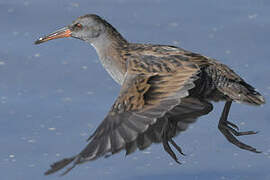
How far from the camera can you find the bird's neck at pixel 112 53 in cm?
1017

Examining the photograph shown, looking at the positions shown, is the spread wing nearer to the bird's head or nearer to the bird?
the bird

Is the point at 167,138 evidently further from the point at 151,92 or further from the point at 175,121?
the point at 151,92

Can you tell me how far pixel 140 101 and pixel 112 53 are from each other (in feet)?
4.17

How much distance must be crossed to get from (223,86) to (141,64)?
858 mm

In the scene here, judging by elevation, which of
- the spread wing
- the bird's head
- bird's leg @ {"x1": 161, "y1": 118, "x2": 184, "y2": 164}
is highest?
the bird's head

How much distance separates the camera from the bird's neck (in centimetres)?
1017

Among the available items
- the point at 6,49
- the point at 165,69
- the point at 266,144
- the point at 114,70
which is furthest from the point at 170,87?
the point at 6,49

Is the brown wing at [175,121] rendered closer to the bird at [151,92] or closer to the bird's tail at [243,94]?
the bird at [151,92]

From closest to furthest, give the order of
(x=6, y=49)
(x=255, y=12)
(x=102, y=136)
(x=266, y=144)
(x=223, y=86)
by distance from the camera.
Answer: (x=102, y=136), (x=223, y=86), (x=266, y=144), (x=6, y=49), (x=255, y=12)

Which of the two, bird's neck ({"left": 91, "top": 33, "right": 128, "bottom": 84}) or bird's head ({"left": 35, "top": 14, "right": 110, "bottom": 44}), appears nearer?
bird's neck ({"left": 91, "top": 33, "right": 128, "bottom": 84})

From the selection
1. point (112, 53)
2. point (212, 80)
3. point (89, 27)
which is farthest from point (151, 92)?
point (89, 27)

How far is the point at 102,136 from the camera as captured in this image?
8.85 metres

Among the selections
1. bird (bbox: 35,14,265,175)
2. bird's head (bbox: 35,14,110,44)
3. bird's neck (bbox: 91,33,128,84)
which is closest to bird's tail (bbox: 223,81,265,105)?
bird (bbox: 35,14,265,175)

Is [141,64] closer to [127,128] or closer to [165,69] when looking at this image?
[165,69]
